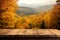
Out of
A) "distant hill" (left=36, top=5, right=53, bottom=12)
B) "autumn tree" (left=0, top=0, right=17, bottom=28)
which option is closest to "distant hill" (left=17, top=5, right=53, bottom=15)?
"distant hill" (left=36, top=5, right=53, bottom=12)

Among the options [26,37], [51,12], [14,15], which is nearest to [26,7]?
[14,15]

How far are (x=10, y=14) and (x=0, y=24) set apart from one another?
28 centimetres

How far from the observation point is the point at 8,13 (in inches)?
129

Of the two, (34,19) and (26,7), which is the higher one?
(26,7)

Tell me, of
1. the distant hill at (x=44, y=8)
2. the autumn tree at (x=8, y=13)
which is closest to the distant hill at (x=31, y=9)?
the distant hill at (x=44, y=8)

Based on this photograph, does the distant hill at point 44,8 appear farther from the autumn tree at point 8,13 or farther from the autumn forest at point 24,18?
the autumn tree at point 8,13

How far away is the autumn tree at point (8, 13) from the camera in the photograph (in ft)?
10.7

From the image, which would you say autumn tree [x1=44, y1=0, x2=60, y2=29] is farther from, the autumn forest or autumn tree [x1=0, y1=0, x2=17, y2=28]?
autumn tree [x1=0, y1=0, x2=17, y2=28]

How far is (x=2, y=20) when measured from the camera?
328 centimetres

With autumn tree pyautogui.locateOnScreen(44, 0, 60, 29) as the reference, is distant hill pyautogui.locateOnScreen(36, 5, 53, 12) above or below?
above

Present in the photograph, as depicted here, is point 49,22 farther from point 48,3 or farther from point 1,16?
point 1,16

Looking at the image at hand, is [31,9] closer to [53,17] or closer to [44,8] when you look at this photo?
[44,8]

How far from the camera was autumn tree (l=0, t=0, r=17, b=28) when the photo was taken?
3.26m

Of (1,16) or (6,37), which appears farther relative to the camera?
(1,16)
